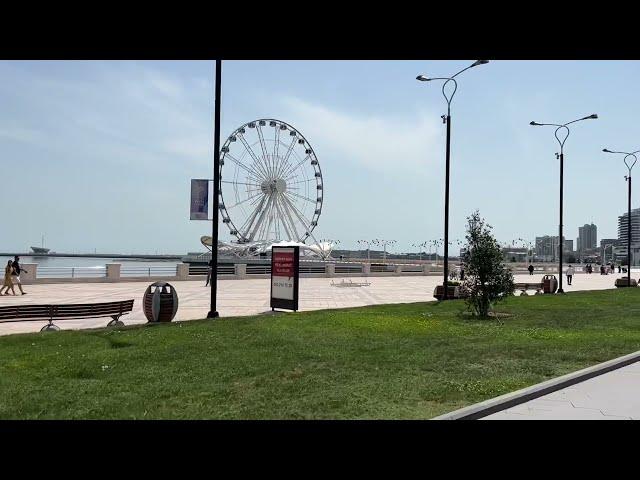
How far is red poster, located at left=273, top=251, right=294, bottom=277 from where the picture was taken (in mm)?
18656

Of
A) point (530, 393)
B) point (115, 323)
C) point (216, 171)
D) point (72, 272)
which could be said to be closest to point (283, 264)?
point (216, 171)

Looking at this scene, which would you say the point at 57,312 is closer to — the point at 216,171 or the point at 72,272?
the point at 216,171

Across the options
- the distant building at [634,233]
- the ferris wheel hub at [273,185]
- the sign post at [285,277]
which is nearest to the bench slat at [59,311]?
the sign post at [285,277]

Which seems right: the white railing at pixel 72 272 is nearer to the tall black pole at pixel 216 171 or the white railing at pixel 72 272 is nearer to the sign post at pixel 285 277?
the sign post at pixel 285 277

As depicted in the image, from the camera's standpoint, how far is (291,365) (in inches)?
364

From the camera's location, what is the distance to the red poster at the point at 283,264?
61.2ft

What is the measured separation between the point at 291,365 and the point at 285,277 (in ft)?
31.2

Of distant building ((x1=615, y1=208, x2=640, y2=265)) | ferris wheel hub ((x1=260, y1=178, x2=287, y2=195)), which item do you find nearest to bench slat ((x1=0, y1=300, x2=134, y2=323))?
ferris wheel hub ((x1=260, y1=178, x2=287, y2=195))

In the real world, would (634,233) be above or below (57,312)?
above

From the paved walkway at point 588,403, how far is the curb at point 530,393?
0.22 feet

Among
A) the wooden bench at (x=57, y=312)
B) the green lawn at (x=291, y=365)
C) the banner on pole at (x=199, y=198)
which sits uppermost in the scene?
the banner on pole at (x=199, y=198)

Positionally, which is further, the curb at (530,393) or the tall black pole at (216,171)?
the tall black pole at (216,171)
